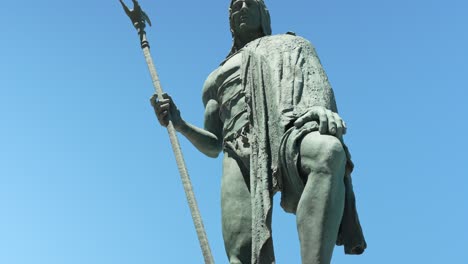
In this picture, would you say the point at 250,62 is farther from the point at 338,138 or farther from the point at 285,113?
the point at 338,138

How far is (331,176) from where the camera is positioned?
8.00 meters

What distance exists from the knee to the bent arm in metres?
2.03

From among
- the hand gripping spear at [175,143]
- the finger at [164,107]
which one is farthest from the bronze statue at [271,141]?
the hand gripping spear at [175,143]

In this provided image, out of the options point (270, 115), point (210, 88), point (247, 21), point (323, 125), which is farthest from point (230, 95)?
point (323, 125)

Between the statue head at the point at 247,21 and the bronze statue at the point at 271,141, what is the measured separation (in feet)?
0.04

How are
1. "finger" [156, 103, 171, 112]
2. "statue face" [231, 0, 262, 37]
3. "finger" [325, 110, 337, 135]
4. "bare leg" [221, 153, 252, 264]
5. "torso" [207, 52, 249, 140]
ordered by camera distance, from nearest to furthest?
"finger" [325, 110, 337, 135], "bare leg" [221, 153, 252, 264], "torso" [207, 52, 249, 140], "finger" [156, 103, 171, 112], "statue face" [231, 0, 262, 37]

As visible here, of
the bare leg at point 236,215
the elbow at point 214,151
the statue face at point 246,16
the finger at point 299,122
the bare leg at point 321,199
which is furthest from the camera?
the statue face at point 246,16

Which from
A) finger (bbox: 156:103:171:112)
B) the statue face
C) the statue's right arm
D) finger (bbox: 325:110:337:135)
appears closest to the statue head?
the statue face

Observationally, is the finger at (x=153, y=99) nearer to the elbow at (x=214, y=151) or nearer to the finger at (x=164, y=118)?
the finger at (x=164, y=118)

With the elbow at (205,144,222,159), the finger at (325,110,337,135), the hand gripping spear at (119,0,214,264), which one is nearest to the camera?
the finger at (325,110,337,135)

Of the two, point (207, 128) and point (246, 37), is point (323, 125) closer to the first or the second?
point (207, 128)

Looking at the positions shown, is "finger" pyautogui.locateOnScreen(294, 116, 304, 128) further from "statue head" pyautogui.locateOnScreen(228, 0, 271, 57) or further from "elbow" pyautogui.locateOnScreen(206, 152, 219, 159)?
"statue head" pyautogui.locateOnScreen(228, 0, 271, 57)

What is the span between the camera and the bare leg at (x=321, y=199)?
25.8 ft

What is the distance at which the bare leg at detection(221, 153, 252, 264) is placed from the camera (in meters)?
8.80
